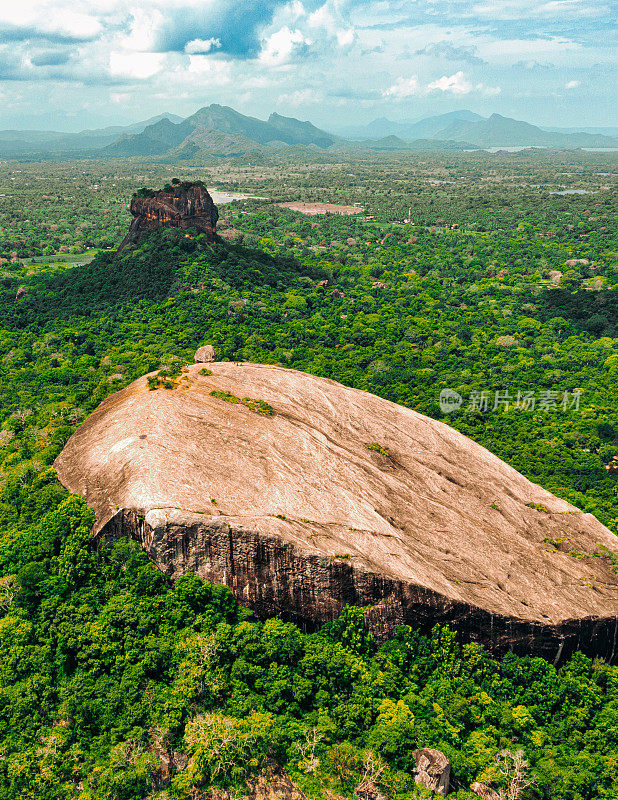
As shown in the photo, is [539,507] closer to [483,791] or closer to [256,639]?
[483,791]

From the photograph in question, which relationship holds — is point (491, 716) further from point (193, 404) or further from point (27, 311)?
point (27, 311)

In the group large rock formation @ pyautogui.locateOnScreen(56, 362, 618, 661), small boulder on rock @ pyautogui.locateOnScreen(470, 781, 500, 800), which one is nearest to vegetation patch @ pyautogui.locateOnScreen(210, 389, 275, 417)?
large rock formation @ pyautogui.locateOnScreen(56, 362, 618, 661)

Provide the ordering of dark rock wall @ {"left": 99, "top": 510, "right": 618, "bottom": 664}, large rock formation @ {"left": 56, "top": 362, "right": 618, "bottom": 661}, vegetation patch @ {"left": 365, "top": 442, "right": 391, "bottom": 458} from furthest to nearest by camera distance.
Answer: vegetation patch @ {"left": 365, "top": 442, "right": 391, "bottom": 458}, large rock formation @ {"left": 56, "top": 362, "right": 618, "bottom": 661}, dark rock wall @ {"left": 99, "top": 510, "right": 618, "bottom": 664}

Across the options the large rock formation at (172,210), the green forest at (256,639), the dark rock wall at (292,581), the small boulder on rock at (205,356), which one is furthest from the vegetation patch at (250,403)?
the large rock formation at (172,210)

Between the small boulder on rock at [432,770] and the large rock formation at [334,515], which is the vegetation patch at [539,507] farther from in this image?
the small boulder on rock at [432,770]

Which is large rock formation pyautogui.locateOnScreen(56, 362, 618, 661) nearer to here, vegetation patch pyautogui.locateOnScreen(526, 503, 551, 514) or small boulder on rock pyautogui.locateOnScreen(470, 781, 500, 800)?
vegetation patch pyautogui.locateOnScreen(526, 503, 551, 514)

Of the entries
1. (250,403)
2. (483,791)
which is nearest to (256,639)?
(483,791)

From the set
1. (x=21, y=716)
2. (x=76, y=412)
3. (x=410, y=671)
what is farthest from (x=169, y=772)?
(x=76, y=412)
